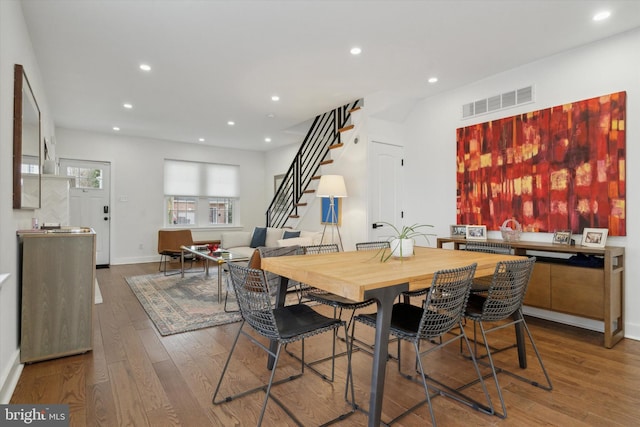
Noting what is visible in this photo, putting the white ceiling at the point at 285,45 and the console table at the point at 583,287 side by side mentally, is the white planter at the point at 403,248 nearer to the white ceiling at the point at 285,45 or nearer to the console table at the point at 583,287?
the console table at the point at 583,287

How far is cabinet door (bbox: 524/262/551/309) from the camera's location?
128 inches

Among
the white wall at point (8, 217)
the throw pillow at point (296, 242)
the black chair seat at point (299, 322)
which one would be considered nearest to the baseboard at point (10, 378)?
the white wall at point (8, 217)

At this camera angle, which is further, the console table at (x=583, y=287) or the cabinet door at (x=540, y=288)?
the cabinet door at (x=540, y=288)

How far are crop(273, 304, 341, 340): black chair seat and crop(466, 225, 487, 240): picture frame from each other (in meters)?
2.74

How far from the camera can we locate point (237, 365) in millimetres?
2496

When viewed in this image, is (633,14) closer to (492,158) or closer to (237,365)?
(492,158)

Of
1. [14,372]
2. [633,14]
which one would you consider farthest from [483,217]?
[14,372]

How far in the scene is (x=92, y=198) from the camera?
6.80 m

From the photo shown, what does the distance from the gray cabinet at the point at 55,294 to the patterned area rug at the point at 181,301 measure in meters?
0.74

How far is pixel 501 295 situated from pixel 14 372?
3243 mm

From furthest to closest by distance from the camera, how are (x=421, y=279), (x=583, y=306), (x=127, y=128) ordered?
(x=127, y=128) < (x=583, y=306) < (x=421, y=279)

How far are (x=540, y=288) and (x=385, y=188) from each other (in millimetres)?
2431

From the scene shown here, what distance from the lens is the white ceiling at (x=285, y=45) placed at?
8.88 feet

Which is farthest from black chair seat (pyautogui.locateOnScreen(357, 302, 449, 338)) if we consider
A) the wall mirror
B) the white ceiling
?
the wall mirror
